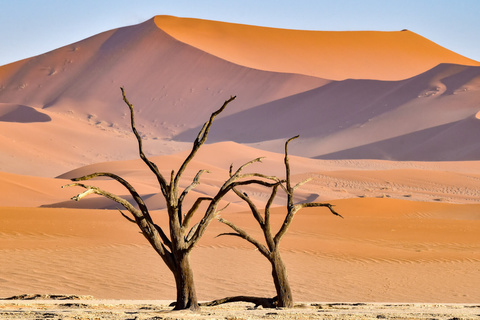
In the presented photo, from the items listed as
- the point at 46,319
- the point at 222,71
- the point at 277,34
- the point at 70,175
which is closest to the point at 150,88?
the point at 222,71

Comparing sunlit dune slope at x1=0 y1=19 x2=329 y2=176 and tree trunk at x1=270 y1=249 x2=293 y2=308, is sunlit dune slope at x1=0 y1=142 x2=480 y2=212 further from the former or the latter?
tree trunk at x1=270 y1=249 x2=293 y2=308

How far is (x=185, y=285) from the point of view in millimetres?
8766

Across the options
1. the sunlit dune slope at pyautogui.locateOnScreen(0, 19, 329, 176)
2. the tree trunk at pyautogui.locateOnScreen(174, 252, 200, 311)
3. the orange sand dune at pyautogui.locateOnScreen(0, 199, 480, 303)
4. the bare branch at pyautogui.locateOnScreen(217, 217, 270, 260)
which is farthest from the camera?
the sunlit dune slope at pyautogui.locateOnScreen(0, 19, 329, 176)

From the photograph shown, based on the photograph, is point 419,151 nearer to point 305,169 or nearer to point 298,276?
point 305,169

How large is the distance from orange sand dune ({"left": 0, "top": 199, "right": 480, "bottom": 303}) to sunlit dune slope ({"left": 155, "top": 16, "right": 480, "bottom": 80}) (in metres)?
76.0

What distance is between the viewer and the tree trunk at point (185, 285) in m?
8.72

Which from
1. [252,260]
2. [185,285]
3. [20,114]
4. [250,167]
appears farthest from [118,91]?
[185,285]

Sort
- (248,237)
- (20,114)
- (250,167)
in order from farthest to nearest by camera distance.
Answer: (20,114) → (250,167) → (248,237)

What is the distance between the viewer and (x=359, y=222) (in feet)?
80.7

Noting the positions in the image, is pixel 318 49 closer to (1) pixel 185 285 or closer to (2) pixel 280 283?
(2) pixel 280 283

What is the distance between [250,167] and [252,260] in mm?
38710

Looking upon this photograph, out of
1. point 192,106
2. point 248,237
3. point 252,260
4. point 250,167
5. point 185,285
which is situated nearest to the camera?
point 185,285

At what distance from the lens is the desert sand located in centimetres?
1422

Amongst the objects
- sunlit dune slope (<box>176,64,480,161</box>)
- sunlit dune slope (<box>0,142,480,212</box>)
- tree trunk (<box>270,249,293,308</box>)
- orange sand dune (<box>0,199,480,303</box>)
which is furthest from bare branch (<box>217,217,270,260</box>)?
sunlit dune slope (<box>176,64,480,161</box>)
